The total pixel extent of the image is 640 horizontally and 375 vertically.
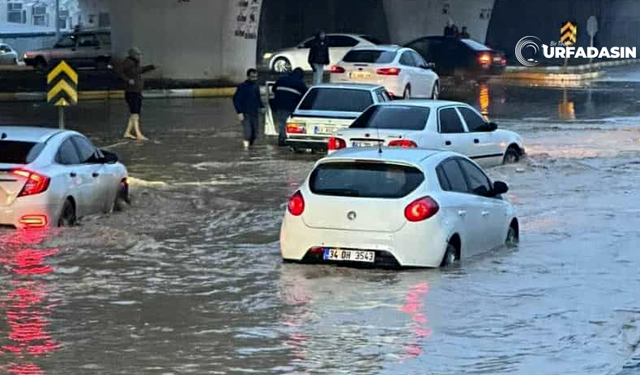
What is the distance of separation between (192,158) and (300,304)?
14.0 meters

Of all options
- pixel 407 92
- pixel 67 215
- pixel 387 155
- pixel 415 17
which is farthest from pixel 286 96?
pixel 415 17

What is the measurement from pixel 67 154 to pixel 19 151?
76 centimetres

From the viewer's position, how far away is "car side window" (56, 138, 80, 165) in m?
17.6

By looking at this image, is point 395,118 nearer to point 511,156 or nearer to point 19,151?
point 511,156

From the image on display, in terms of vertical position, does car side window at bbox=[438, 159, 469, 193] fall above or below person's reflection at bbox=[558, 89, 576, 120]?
above

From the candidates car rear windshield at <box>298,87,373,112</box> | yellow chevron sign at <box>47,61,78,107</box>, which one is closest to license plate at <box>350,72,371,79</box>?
car rear windshield at <box>298,87,373,112</box>

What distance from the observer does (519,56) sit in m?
74.9

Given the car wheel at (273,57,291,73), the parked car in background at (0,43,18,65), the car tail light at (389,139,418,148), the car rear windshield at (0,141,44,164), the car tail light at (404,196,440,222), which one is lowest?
the parked car in background at (0,43,18,65)

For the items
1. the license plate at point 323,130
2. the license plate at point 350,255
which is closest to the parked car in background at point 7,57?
the license plate at point 323,130

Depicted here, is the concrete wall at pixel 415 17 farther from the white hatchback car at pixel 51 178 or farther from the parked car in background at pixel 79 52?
the white hatchback car at pixel 51 178

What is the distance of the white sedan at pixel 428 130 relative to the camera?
2309 cm

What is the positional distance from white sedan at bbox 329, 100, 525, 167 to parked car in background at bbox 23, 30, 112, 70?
101 feet

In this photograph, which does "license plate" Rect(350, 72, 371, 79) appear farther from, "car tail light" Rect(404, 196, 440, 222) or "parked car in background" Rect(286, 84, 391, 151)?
"car tail light" Rect(404, 196, 440, 222)

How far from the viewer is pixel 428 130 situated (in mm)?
23375
